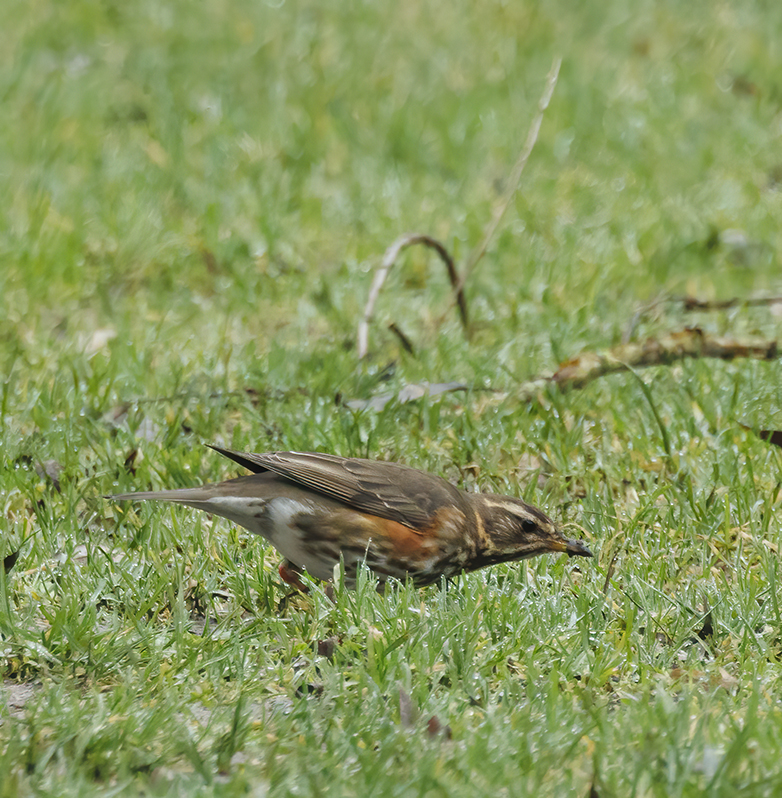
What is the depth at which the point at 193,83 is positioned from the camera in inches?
411

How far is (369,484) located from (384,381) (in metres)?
1.81

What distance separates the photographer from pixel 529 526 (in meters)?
4.96

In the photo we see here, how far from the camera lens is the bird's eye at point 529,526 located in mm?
4953

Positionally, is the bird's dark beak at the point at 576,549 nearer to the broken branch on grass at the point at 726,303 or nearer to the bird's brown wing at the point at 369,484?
the bird's brown wing at the point at 369,484

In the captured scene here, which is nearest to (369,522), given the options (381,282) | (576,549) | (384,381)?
(576,549)

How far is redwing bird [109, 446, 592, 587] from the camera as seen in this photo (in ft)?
16.1

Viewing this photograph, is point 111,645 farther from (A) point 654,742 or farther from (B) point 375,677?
(A) point 654,742

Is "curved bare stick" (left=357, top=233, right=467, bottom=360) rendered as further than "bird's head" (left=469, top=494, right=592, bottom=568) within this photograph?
Yes

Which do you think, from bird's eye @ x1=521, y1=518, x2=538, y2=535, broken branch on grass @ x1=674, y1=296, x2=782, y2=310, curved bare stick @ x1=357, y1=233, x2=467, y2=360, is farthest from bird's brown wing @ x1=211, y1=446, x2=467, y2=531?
broken branch on grass @ x1=674, y1=296, x2=782, y2=310

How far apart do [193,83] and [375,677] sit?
7548 millimetres

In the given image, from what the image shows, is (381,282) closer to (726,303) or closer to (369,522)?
(726,303)

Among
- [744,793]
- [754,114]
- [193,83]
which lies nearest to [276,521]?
[744,793]

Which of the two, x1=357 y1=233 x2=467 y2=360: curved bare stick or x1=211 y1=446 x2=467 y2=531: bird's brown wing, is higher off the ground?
x1=357 y1=233 x2=467 y2=360: curved bare stick

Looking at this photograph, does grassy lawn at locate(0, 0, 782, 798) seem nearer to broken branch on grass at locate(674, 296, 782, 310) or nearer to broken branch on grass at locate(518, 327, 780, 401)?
broken branch on grass at locate(518, 327, 780, 401)
